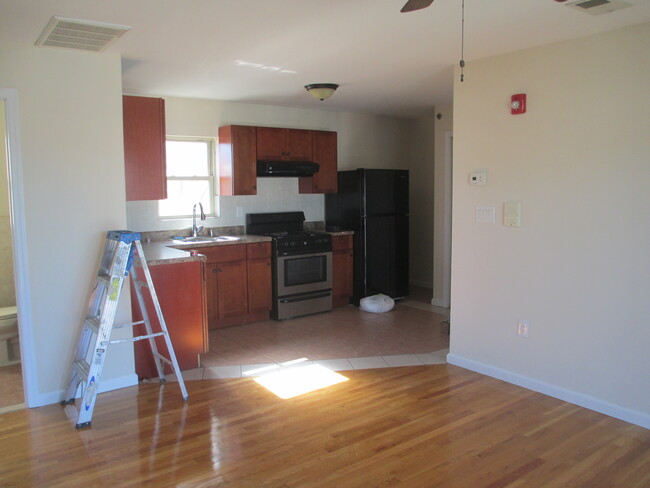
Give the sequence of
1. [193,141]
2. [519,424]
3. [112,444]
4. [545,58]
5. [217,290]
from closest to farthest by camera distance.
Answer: [112,444], [519,424], [545,58], [217,290], [193,141]

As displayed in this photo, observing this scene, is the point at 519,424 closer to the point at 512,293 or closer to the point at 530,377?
the point at 530,377

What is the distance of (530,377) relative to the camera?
3627 mm

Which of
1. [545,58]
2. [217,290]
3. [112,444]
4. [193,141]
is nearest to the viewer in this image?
[112,444]

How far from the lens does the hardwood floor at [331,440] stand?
255cm

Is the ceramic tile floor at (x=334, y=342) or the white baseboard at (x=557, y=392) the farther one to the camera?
Result: the ceramic tile floor at (x=334, y=342)

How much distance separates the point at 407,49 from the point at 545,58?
0.88m

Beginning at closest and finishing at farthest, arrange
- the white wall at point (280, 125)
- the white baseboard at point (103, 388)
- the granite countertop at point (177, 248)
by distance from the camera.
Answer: the white baseboard at point (103, 388), the granite countertop at point (177, 248), the white wall at point (280, 125)

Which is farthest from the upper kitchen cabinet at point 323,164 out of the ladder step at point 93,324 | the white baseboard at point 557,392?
the ladder step at point 93,324

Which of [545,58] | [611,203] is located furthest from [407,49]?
[611,203]

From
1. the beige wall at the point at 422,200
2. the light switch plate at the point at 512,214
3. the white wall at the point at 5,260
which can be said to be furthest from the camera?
the beige wall at the point at 422,200

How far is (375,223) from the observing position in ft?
20.1

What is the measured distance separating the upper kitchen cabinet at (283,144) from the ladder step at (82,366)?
9.56 ft

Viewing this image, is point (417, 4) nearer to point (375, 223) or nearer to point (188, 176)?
point (188, 176)

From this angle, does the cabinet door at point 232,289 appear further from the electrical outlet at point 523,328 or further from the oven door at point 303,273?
the electrical outlet at point 523,328
